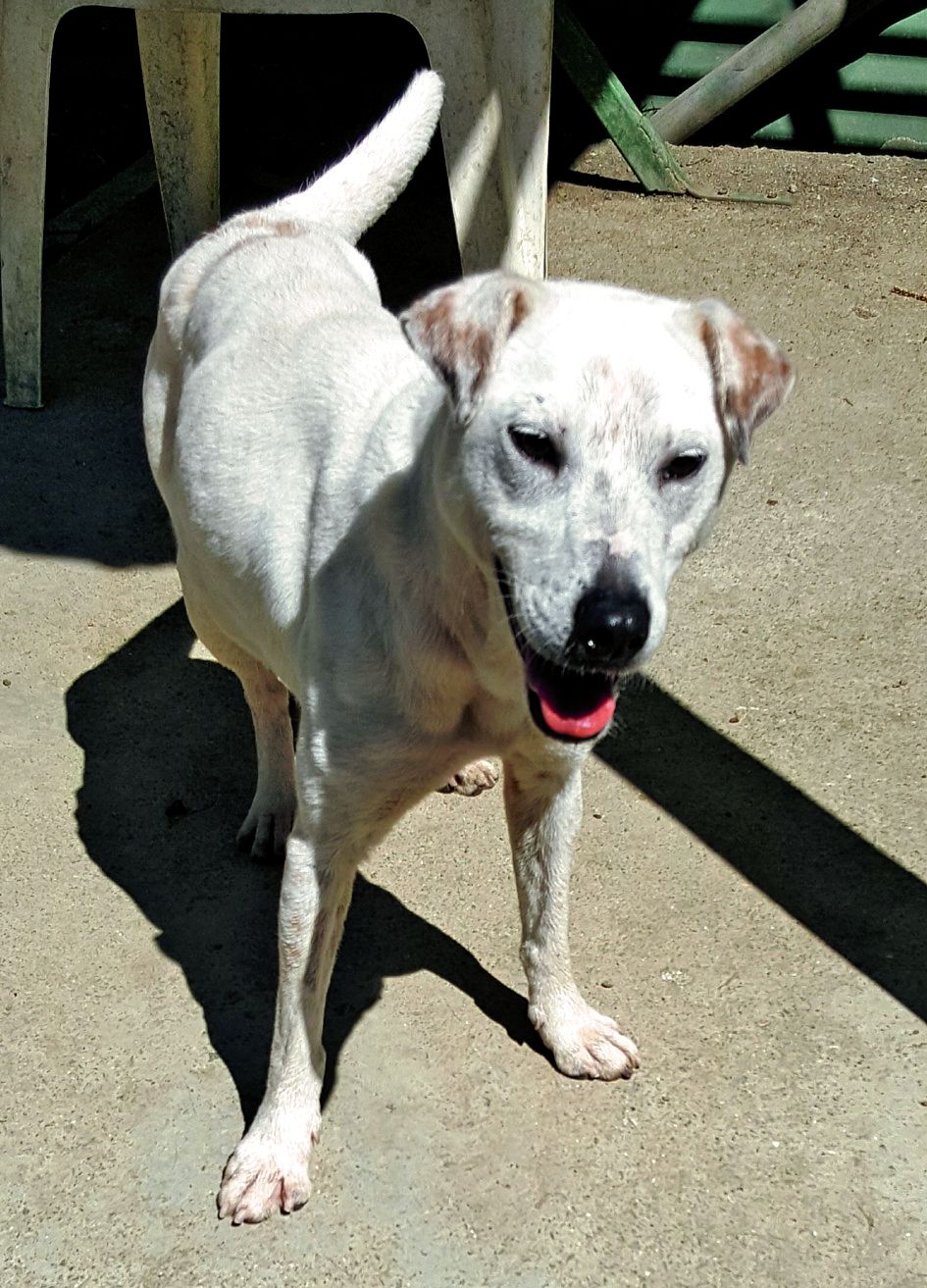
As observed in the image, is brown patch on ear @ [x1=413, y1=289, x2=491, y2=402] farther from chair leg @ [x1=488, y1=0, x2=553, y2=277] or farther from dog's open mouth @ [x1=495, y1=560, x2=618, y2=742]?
chair leg @ [x1=488, y1=0, x2=553, y2=277]

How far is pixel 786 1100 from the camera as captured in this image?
304cm

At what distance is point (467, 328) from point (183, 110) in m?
3.20

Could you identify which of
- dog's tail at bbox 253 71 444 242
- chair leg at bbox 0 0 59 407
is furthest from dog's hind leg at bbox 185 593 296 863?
chair leg at bbox 0 0 59 407

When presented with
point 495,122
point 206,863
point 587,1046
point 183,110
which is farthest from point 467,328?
point 183,110

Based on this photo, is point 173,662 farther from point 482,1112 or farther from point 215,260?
point 482,1112

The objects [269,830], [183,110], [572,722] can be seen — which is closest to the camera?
[572,722]

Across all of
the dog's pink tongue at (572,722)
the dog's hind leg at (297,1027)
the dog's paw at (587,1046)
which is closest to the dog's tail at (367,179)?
the dog's hind leg at (297,1027)

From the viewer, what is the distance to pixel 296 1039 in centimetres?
286

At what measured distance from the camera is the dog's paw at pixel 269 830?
363 centimetres

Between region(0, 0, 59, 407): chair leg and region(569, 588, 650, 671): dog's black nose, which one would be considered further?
region(0, 0, 59, 407): chair leg

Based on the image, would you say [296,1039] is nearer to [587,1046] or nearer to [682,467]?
A: [587,1046]

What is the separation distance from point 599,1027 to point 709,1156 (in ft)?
1.17

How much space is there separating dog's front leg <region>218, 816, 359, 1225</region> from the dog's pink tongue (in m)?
0.58

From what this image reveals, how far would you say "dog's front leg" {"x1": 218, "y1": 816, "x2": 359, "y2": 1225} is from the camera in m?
2.78
